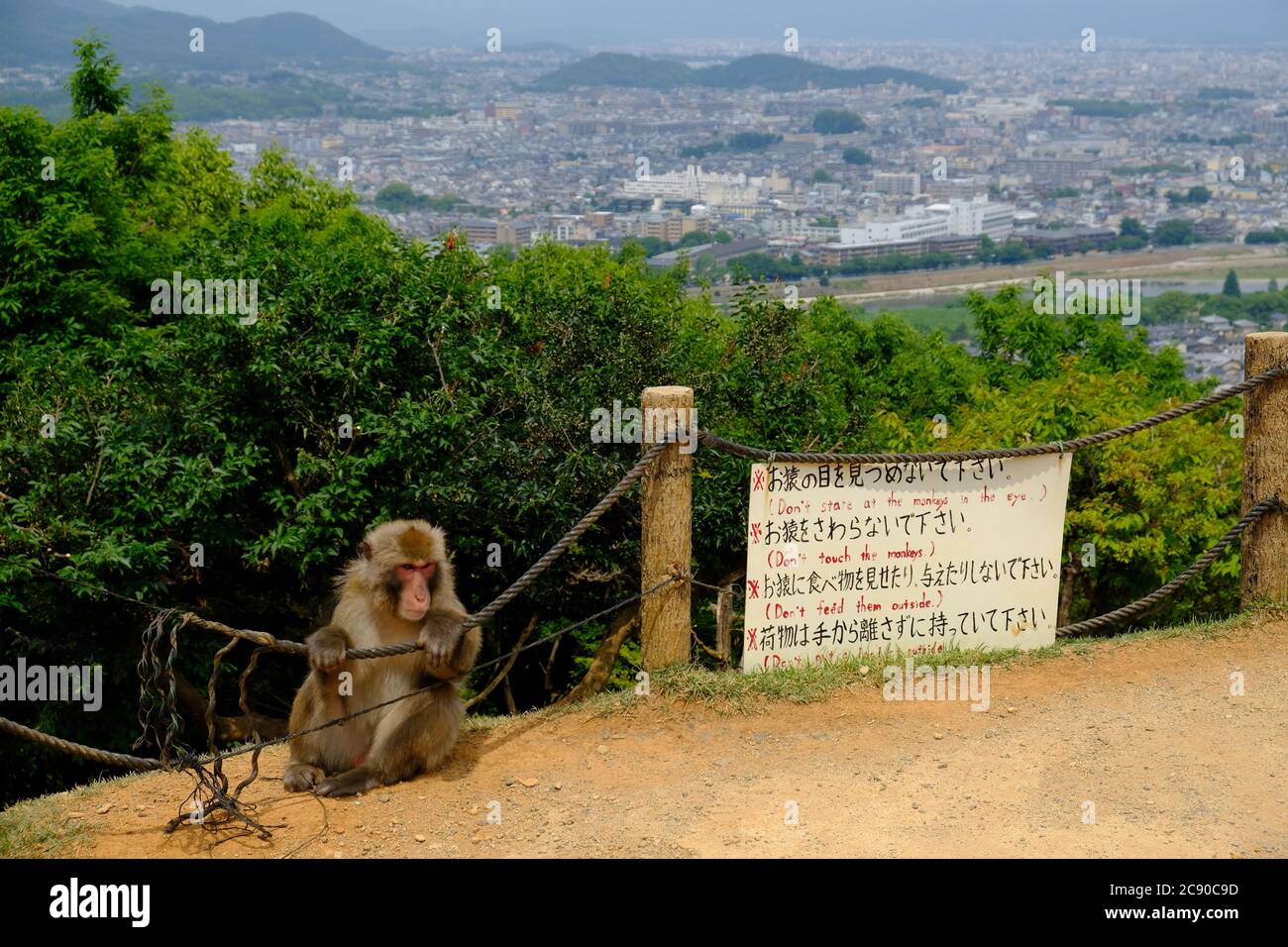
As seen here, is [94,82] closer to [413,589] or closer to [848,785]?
[413,589]

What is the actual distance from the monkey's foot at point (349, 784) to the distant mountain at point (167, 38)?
7955 centimetres

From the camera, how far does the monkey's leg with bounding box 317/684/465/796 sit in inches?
227

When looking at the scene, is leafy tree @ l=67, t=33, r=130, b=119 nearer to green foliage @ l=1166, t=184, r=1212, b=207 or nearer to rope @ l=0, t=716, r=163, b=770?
rope @ l=0, t=716, r=163, b=770

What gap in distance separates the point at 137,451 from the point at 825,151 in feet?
285

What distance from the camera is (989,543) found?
7023 millimetres

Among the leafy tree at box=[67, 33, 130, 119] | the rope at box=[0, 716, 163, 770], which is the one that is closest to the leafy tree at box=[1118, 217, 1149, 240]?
the leafy tree at box=[67, 33, 130, 119]

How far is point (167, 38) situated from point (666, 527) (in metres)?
102

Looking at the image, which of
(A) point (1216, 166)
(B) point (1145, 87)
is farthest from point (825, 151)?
(B) point (1145, 87)

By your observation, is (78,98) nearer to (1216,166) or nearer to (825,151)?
(825,151)

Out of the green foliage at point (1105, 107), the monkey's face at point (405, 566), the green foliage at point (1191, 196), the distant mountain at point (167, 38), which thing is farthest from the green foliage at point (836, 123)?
the monkey's face at point (405, 566)

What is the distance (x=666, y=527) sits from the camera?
21.4ft

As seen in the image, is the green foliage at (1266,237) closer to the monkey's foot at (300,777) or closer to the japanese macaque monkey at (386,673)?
the japanese macaque monkey at (386,673)

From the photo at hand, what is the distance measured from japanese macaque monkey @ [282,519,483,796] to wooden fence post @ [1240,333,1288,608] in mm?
Result: 4190

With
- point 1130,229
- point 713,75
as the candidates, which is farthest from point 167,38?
point 1130,229
